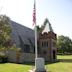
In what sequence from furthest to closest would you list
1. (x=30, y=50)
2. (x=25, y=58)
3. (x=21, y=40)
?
(x=30, y=50) < (x=21, y=40) < (x=25, y=58)

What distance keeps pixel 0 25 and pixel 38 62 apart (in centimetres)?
768

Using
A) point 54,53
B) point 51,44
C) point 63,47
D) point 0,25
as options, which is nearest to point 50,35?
point 51,44

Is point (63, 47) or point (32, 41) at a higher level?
point (63, 47)

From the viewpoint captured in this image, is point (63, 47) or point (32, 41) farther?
point (63, 47)

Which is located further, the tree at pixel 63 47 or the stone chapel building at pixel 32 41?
the tree at pixel 63 47

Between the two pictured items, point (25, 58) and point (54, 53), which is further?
point (54, 53)

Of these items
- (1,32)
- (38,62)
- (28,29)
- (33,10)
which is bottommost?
(38,62)

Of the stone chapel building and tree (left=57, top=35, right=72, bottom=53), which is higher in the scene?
tree (left=57, top=35, right=72, bottom=53)

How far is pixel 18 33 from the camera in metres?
64.7

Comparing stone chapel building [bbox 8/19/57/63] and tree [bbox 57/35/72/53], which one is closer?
stone chapel building [bbox 8/19/57/63]

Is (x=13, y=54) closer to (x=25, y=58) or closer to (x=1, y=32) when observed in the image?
(x=25, y=58)

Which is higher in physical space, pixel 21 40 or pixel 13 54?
pixel 21 40

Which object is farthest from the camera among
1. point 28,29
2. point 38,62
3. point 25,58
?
point 28,29

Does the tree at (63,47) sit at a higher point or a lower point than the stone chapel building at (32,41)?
higher
